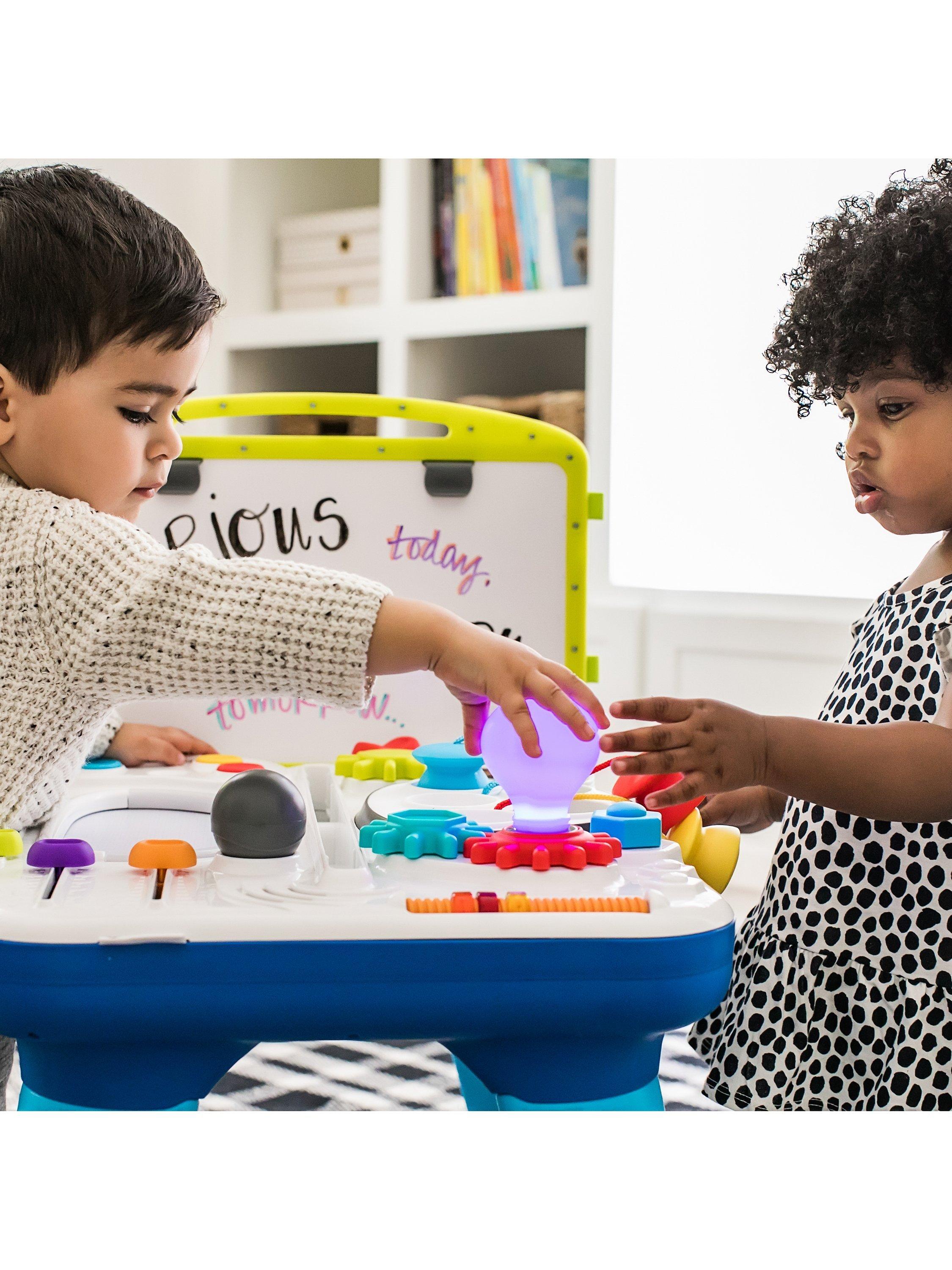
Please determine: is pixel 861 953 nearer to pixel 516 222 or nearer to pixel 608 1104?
pixel 608 1104

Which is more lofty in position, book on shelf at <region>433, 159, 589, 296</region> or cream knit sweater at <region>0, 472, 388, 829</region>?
book on shelf at <region>433, 159, 589, 296</region>

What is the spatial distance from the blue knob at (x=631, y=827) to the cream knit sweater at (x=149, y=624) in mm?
152

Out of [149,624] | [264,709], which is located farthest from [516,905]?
[264,709]

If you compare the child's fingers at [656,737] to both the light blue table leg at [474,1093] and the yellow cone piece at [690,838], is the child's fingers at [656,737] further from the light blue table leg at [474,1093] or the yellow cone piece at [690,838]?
the light blue table leg at [474,1093]

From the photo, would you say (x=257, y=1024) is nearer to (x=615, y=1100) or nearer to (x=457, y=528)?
(x=615, y=1100)

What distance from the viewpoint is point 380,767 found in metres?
0.86

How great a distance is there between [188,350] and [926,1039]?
2.01ft

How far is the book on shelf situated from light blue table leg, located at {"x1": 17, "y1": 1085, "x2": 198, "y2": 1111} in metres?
1.78

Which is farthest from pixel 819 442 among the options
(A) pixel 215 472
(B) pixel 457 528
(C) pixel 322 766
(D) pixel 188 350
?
(D) pixel 188 350

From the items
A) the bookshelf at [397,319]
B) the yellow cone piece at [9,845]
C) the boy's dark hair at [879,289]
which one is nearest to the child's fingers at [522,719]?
the yellow cone piece at [9,845]

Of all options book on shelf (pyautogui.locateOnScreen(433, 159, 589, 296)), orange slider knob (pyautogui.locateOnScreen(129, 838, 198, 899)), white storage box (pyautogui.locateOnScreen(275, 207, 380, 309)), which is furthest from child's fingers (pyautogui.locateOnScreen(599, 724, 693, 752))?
white storage box (pyautogui.locateOnScreen(275, 207, 380, 309))

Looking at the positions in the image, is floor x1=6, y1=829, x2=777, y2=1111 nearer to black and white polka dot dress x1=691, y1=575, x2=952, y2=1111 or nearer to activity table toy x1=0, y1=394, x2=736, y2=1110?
black and white polka dot dress x1=691, y1=575, x2=952, y2=1111

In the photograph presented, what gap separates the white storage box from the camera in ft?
7.33

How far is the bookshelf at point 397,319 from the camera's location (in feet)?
6.63
